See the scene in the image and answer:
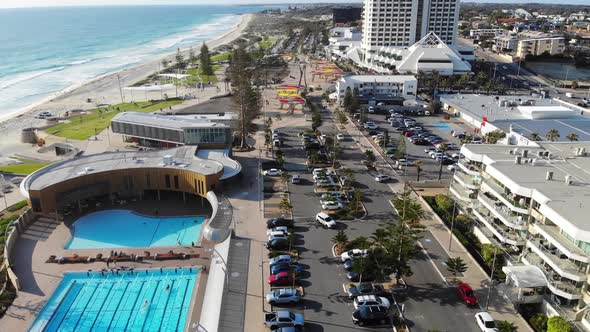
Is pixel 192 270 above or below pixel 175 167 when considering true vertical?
below

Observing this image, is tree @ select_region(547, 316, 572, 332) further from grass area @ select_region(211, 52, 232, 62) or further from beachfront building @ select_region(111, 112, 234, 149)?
grass area @ select_region(211, 52, 232, 62)

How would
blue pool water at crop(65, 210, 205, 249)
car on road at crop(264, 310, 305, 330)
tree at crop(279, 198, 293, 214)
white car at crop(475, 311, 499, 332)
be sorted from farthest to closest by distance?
tree at crop(279, 198, 293, 214) → blue pool water at crop(65, 210, 205, 249) → car on road at crop(264, 310, 305, 330) → white car at crop(475, 311, 499, 332)

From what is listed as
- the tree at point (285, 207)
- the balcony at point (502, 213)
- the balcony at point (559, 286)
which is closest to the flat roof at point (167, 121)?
the tree at point (285, 207)

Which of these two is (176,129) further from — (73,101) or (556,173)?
(73,101)

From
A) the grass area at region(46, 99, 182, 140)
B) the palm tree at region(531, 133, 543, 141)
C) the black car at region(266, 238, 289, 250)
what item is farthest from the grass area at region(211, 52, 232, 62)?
the black car at region(266, 238, 289, 250)

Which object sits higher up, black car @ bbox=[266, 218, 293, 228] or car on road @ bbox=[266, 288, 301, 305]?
black car @ bbox=[266, 218, 293, 228]

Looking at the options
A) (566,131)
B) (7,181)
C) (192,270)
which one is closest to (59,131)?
(7,181)

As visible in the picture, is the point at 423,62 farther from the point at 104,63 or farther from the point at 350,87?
the point at 104,63
